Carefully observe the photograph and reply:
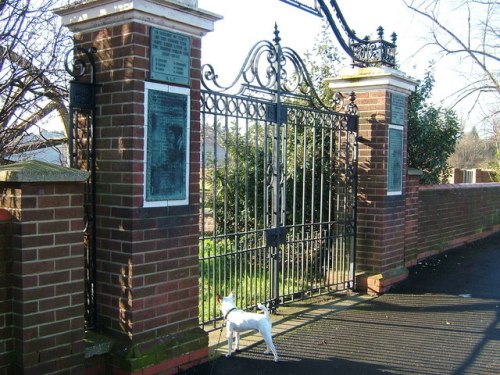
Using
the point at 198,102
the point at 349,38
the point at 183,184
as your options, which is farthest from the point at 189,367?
the point at 349,38

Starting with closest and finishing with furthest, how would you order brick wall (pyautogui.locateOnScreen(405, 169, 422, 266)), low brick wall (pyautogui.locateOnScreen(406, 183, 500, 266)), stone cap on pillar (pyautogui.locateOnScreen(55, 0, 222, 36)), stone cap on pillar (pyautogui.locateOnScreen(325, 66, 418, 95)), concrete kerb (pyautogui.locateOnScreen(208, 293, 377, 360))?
stone cap on pillar (pyautogui.locateOnScreen(55, 0, 222, 36)), concrete kerb (pyautogui.locateOnScreen(208, 293, 377, 360)), stone cap on pillar (pyautogui.locateOnScreen(325, 66, 418, 95)), brick wall (pyautogui.locateOnScreen(405, 169, 422, 266)), low brick wall (pyautogui.locateOnScreen(406, 183, 500, 266))

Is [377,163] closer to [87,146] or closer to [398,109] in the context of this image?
[398,109]

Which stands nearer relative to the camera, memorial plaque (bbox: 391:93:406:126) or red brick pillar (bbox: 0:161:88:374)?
red brick pillar (bbox: 0:161:88:374)

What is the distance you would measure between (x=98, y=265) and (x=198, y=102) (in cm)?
150

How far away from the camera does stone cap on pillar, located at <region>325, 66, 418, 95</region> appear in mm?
6781

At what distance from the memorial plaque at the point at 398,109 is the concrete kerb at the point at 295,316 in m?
A: 2.40

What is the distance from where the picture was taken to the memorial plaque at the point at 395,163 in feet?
22.9

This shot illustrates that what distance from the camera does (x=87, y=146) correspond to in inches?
158

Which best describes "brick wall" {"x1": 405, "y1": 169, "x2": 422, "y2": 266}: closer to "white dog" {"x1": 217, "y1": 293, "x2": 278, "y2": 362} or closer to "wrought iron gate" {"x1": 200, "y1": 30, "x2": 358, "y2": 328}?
"wrought iron gate" {"x1": 200, "y1": 30, "x2": 358, "y2": 328}

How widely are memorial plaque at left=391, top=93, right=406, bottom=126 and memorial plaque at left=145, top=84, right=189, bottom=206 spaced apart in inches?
150

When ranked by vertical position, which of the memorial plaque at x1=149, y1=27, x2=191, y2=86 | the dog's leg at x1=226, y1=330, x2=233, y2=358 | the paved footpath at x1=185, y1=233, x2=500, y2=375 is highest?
the memorial plaque at x1=149, y1=27, x2=191, y2=86

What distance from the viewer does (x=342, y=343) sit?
4.93 metres

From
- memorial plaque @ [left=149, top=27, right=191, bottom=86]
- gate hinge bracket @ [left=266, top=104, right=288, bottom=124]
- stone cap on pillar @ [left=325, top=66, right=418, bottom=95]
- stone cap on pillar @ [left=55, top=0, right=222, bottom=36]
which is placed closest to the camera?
stone cap on pillar @ [left=55, top=0, right=222, bottom=36]

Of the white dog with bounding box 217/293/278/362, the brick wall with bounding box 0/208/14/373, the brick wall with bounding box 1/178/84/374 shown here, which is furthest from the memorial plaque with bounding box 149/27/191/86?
the white dog with bounding box 217/293/278/362
